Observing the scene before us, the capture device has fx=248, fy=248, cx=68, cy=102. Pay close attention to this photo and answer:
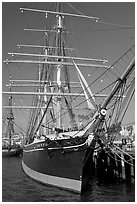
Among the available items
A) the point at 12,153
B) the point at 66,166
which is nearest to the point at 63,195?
the point at 66,166

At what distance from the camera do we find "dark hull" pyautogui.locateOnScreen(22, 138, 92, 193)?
1597 centimetres

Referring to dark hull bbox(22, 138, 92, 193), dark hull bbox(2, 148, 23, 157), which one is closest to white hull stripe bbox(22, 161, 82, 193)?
dark hull bbox(22, 138, 92, 193)

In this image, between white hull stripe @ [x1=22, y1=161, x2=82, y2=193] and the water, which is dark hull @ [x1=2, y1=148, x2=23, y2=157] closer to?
white hull stripe @ [x1=22, y1=161, x2=82, y2=193]

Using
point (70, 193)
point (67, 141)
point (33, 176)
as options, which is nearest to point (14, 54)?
point (33, 176)

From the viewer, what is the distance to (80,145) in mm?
16094

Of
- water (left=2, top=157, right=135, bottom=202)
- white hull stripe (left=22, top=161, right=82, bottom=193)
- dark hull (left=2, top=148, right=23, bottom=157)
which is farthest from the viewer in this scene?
dark hull (left=2, top=148, right=23, bottom=157)

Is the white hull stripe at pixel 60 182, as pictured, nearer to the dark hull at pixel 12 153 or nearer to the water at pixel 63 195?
the water at pixel 63 195

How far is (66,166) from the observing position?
17.0 m

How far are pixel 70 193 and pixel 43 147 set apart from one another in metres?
4.93

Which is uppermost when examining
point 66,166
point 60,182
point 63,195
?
point 66,166

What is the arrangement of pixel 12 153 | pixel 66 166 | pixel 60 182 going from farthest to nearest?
pixel 12 153 → pixel 60 182 → pixel 66 166

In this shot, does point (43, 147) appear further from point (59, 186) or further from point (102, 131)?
point (102, 131)

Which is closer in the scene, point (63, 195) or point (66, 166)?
point (63, 195)

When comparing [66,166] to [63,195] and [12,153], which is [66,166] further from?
[12,153]
